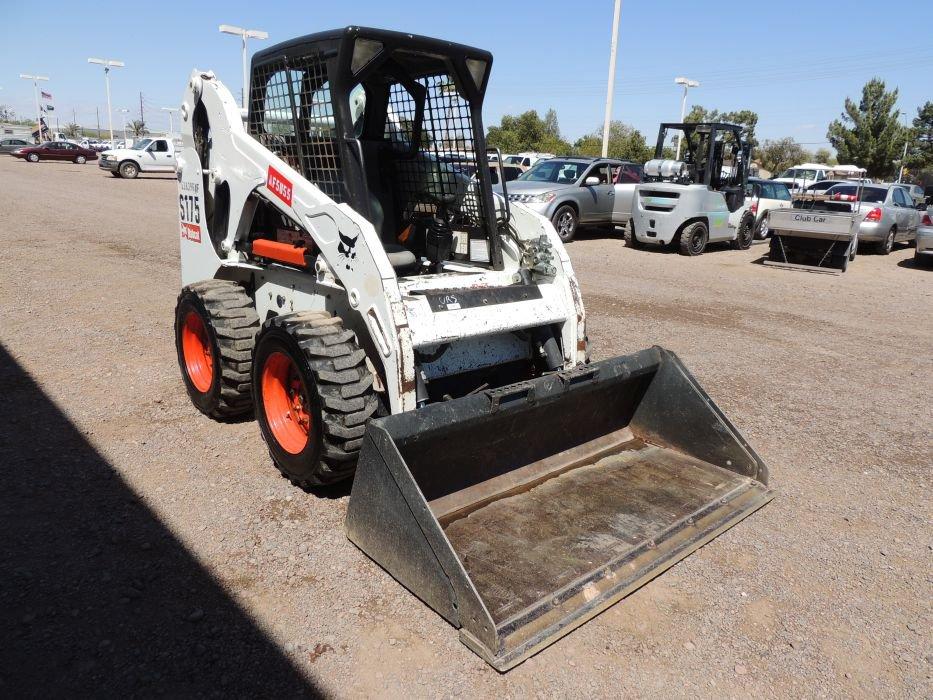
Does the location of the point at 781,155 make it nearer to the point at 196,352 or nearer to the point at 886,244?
the point at 886,244

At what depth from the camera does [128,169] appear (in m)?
29.1

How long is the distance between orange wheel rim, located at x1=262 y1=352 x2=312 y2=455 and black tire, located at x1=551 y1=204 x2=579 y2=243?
1120cm

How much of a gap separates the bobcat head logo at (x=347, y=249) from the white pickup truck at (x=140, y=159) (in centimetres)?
2862

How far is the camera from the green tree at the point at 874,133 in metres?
41.5

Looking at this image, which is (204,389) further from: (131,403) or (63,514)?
(63,514)

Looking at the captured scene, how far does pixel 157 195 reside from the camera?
72.6 feet

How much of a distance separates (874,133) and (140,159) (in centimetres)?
4048

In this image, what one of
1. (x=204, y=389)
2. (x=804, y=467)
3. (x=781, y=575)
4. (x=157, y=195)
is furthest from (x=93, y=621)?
(x=157, y=195)

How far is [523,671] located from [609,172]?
14.1 meters

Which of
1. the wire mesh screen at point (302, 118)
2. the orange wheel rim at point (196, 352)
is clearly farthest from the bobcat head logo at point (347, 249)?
the orange wheel rim at point (196, 352)

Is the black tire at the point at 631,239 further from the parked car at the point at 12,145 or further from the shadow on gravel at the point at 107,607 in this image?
the parked car at the point at 12,145

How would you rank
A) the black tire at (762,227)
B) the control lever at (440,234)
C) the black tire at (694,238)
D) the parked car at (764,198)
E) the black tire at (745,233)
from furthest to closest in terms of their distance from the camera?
the black tire at (762,227)
the parked car at (764,198)
the black tire at (745,233)
the black tire at (694,238)
the control lever at (440,234)

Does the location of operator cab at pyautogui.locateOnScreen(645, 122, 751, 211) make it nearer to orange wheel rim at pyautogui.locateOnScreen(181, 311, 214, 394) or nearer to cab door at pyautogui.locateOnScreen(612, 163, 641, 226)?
cab door at pyautogui.locateOnScreen(612, 163, 641, 226)

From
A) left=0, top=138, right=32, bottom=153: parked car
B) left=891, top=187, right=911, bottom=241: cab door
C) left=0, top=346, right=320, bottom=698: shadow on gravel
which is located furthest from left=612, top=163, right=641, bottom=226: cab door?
left=0, top=138, right=32, bottom=153: parked car
